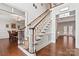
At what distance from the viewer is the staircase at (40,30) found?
1822mm

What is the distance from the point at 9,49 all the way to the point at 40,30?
2.04 feet

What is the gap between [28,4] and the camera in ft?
5.99

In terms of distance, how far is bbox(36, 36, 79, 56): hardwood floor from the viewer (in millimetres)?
1820

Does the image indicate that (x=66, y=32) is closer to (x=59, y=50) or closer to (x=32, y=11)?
(x=59, y=50)

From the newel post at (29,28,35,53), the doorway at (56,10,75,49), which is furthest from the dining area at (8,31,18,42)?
the doorway at (56,10,75,49)

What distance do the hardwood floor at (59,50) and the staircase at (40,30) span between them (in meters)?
0.09

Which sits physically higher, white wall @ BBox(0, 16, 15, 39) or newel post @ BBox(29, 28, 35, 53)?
white wall @ BBox(0, 16, 15, 39)

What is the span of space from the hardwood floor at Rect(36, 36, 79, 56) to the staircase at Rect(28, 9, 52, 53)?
0.09 meters

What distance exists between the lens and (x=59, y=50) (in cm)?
186

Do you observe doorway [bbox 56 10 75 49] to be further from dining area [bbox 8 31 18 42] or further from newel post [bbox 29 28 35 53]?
dining area [bbox 8 31 18 42]

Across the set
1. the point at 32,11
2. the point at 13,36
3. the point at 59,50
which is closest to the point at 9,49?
the point at 13,36

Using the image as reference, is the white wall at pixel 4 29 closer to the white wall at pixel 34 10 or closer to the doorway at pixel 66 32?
the white wall at pixel 34 10

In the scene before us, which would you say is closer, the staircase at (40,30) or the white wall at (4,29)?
the white wall at (4,29)

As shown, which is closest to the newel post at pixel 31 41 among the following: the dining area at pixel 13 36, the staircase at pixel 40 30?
the staircase at pixel 40 30
